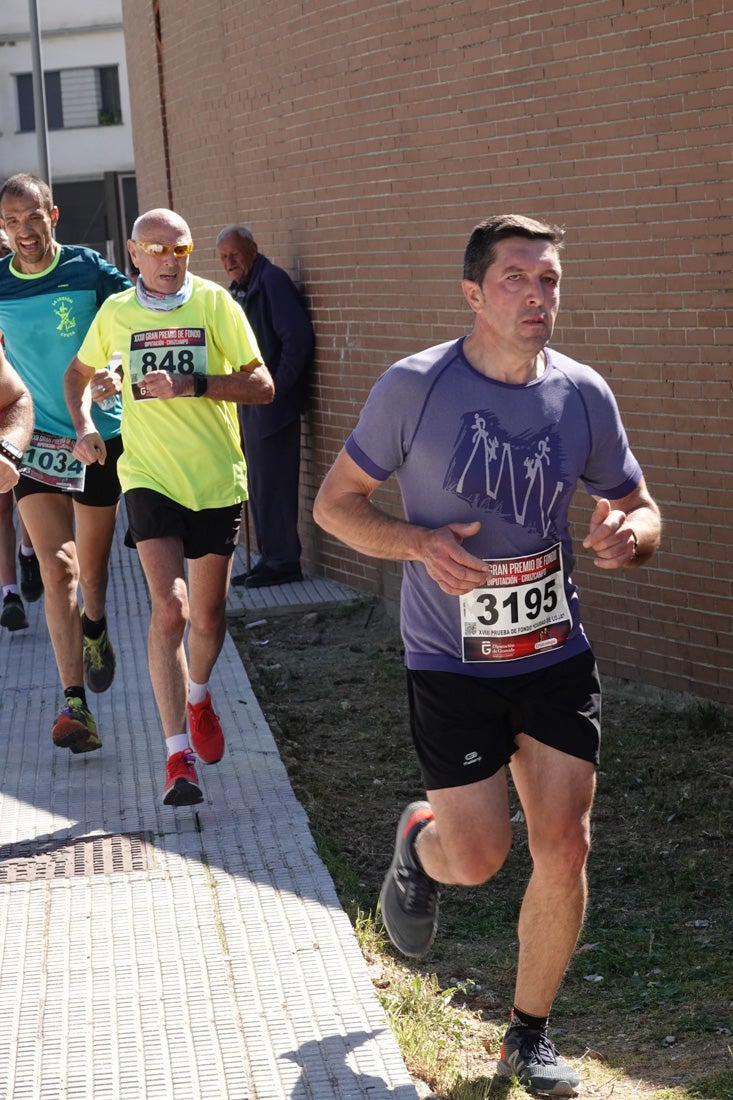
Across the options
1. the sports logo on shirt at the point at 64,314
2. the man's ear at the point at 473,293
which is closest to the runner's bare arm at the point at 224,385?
the sports logo on shirt at the point at 64,314

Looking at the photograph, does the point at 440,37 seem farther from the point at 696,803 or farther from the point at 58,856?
the point at 58,856

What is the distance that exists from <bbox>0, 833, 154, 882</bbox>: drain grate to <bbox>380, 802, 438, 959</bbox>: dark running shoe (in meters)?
1.33

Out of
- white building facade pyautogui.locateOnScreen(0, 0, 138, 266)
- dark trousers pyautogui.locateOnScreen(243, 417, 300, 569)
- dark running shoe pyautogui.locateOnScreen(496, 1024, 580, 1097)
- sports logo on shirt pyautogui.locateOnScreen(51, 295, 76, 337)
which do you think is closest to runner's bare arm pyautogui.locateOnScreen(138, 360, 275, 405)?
sports logo on shirt pyautogui.locateOnScreen(51, 295, 76, 337)

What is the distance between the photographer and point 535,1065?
4.10 metres

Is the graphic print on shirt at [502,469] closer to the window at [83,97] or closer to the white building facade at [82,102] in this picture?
the white building facade at [82,102]

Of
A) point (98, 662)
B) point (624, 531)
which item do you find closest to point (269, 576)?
point (98, 662)

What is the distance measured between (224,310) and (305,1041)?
3134 millimetres

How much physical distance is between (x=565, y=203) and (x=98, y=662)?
309 centimetres

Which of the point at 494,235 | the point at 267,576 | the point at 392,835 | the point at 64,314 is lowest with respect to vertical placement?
the point at 267,576

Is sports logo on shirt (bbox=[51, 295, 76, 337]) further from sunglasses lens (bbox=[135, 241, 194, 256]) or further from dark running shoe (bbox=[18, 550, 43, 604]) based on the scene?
dark running shoe (bbox=[18, 550, 43, 604])

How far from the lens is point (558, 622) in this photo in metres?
4.20

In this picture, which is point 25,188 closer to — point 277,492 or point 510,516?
point 510,516

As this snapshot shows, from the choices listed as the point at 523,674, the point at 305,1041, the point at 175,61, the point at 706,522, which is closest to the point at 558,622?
the point at 523,674

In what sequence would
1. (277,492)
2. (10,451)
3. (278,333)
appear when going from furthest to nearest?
1. (277,492)
2. (278,333)
3. (10,451)
